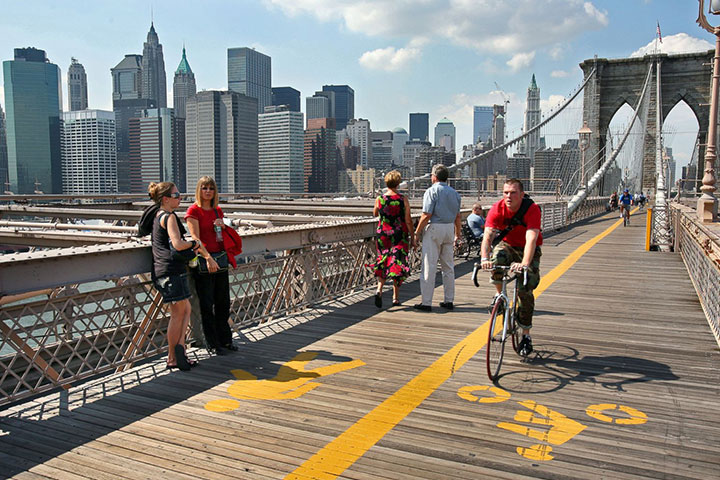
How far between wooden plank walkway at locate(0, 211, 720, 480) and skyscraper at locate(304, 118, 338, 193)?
176 meters

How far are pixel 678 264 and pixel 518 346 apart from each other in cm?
935

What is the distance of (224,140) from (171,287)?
621 ft

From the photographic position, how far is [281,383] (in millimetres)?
5016

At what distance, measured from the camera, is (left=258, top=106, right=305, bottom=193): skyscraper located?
595 feet

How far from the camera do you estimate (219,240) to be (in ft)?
18.8

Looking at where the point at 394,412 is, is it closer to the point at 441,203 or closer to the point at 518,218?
the point at 518,218

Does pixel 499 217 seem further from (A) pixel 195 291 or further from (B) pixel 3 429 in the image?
(B) pixel 3 429

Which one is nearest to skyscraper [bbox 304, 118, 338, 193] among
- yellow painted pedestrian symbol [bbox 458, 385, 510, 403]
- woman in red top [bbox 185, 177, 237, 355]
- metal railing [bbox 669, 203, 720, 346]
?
metal railing [bbox 669, 203, 720, 346]

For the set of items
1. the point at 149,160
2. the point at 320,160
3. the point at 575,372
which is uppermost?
the point at 149,160

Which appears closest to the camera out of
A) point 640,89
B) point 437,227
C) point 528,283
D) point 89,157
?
point 528,283

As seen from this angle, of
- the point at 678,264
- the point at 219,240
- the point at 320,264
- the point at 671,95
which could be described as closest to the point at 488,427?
the point at 219,240

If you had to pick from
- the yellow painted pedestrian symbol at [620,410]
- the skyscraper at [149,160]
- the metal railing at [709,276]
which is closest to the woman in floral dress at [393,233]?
the metal railing at [709,276]

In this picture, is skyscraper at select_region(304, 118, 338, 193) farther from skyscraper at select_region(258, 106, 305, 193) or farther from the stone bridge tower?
the stone bridge tower

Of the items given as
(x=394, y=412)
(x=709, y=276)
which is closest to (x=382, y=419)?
(x=394, y=412)
